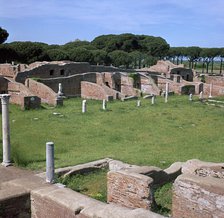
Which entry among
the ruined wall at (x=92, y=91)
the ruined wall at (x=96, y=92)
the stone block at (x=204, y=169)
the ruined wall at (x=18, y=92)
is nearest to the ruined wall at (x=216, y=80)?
the ruined wall at (x=96, y=92)

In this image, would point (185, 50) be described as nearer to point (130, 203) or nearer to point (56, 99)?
point (56, 99)

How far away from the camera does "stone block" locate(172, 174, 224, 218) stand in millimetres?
6273

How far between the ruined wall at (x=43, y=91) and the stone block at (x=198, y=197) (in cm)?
2111

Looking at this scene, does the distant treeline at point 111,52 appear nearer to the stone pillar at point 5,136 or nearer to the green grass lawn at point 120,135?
the green grass lawn at point 120,135

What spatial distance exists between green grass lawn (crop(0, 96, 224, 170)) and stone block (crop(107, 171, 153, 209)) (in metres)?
4.02

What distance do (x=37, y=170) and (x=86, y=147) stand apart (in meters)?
3.83

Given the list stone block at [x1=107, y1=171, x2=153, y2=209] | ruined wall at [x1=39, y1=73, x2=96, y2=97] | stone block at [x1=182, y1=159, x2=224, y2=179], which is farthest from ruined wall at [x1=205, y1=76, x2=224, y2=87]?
stone block at [x1=107, y1=171, x2=153, y2=209]

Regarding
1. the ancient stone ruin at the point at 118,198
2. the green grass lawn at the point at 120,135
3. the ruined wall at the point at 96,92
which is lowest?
the green grass lawn at the point at 120,135

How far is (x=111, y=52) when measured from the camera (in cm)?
6888

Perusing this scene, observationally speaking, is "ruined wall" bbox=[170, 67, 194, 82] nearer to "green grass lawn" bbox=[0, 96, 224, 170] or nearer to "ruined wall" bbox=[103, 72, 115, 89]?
"ruined wall" bbox=[103, 72, 115, 89]

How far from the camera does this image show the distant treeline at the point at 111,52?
54281 mm

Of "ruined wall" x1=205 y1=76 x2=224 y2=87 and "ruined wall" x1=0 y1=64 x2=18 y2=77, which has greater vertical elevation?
"ruined wall" x1=0 y1=64 x2=18 y2=77

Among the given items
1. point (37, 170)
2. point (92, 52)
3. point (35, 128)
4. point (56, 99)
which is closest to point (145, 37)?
point (92, 52)

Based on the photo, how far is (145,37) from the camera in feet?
303
